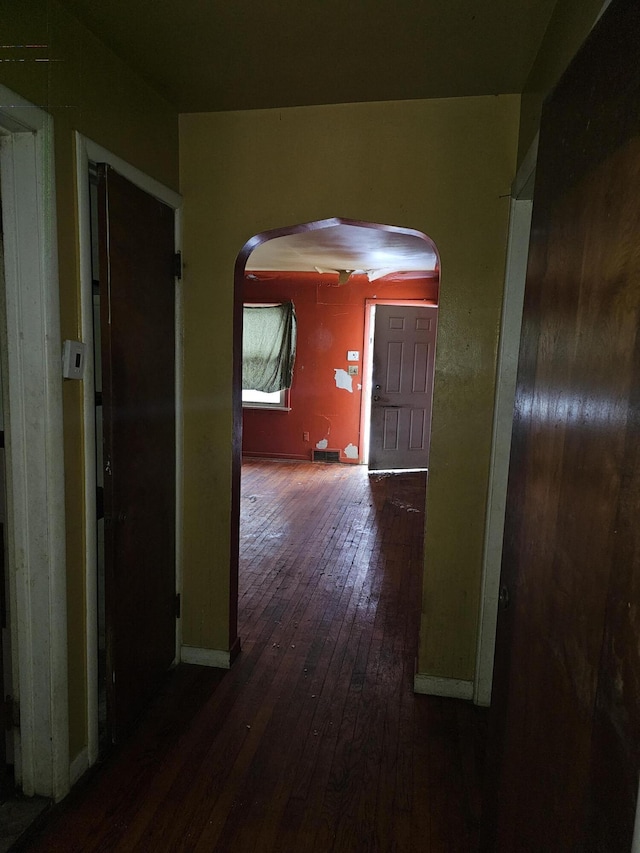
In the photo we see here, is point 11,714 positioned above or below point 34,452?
below

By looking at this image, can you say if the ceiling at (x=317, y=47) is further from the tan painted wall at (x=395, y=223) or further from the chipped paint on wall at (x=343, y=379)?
the chipped paint on wall at (x=343, y=379)

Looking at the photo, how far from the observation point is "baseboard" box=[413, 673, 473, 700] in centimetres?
221

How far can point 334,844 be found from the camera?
1504 mm

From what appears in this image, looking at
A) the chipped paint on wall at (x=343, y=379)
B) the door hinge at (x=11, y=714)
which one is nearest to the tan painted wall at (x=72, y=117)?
the door hinge at (x=11, y=714)

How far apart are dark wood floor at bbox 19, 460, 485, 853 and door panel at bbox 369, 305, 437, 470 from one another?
3.32 metres

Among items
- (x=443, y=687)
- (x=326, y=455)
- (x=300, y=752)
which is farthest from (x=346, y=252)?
(x=300, y=752)

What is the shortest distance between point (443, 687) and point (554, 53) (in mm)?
2393

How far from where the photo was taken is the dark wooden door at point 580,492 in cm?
66

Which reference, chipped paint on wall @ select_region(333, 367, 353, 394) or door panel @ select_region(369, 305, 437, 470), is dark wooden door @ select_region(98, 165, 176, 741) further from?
chipped paint on wall @ select_region(333, 367, 353, 394)

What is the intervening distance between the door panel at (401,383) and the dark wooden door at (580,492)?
16.8 ft

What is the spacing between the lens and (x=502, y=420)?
2051mm

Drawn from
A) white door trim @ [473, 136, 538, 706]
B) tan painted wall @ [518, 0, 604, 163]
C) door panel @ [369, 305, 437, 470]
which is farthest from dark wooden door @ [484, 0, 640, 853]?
door panel @ [369, 305, 437, 470]

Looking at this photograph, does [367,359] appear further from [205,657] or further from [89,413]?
[89,413]

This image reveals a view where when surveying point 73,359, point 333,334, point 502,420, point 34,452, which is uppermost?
point 333,334
